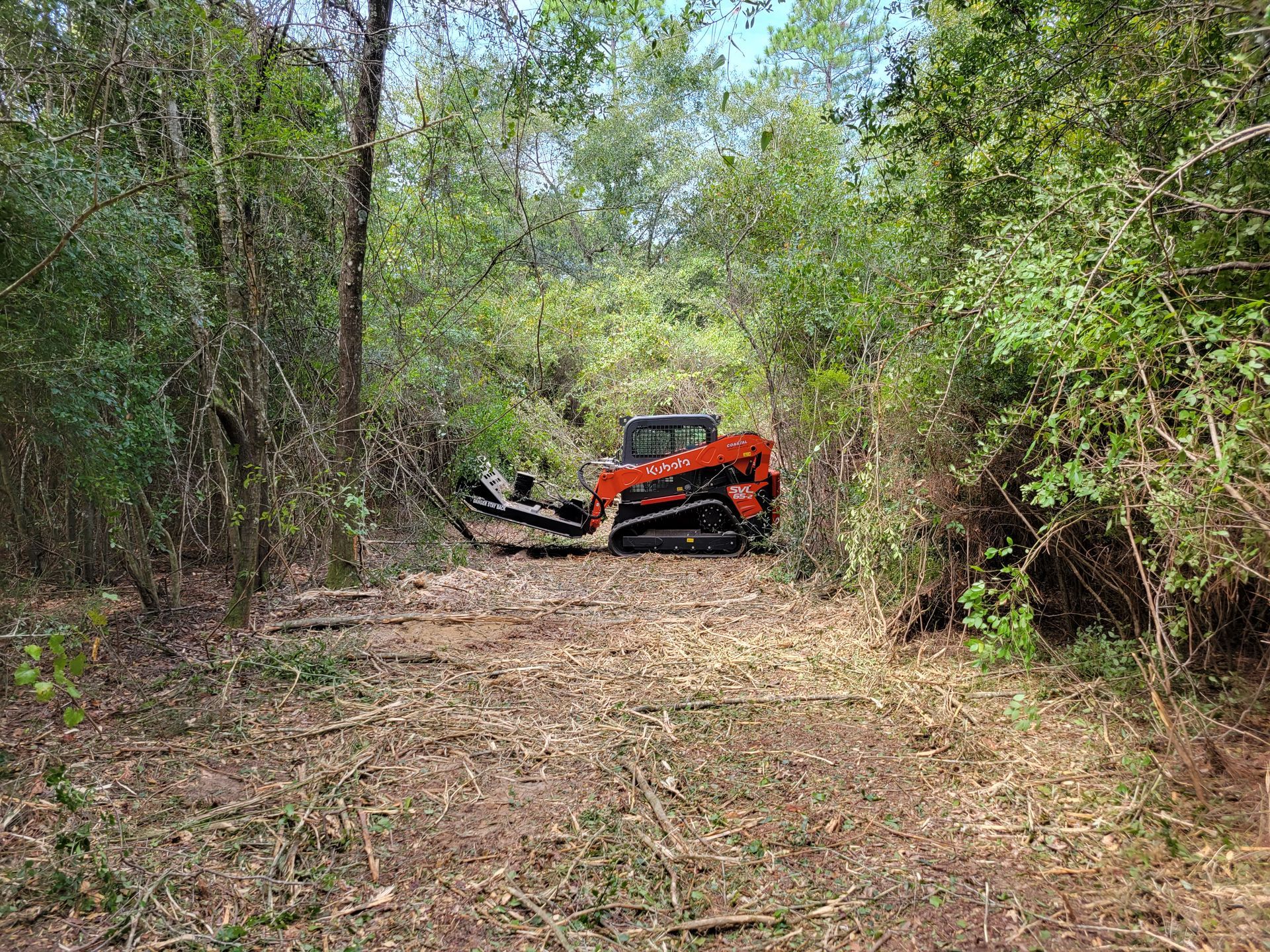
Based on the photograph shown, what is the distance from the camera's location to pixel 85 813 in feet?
9.74

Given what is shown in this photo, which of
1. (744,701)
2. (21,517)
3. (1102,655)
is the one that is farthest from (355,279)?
Result: (1102,655)

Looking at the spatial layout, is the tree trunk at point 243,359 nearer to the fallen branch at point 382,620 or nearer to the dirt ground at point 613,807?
the fallen branch at point 382,620

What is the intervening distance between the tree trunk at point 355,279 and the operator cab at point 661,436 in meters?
3.44

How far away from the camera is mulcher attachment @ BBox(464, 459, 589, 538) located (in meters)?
8.88

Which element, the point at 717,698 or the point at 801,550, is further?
the point at 801,550

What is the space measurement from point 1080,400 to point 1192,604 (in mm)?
1164

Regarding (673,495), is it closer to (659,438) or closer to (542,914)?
(659,438)

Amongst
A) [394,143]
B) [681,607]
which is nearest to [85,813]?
[681,607]

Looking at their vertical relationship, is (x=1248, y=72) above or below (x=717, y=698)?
above

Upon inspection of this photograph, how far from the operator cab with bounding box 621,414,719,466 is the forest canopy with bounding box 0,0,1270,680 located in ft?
4.02

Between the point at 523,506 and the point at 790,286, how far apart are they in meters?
4.11

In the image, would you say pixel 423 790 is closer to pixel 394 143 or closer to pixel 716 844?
pixel 716 844

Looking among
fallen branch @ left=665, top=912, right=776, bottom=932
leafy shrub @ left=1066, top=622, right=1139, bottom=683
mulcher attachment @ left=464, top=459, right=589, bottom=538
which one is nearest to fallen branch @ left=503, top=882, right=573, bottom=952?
fallen branch @ left=665, top=912, right=776, bottom=932

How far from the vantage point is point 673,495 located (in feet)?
27.8
